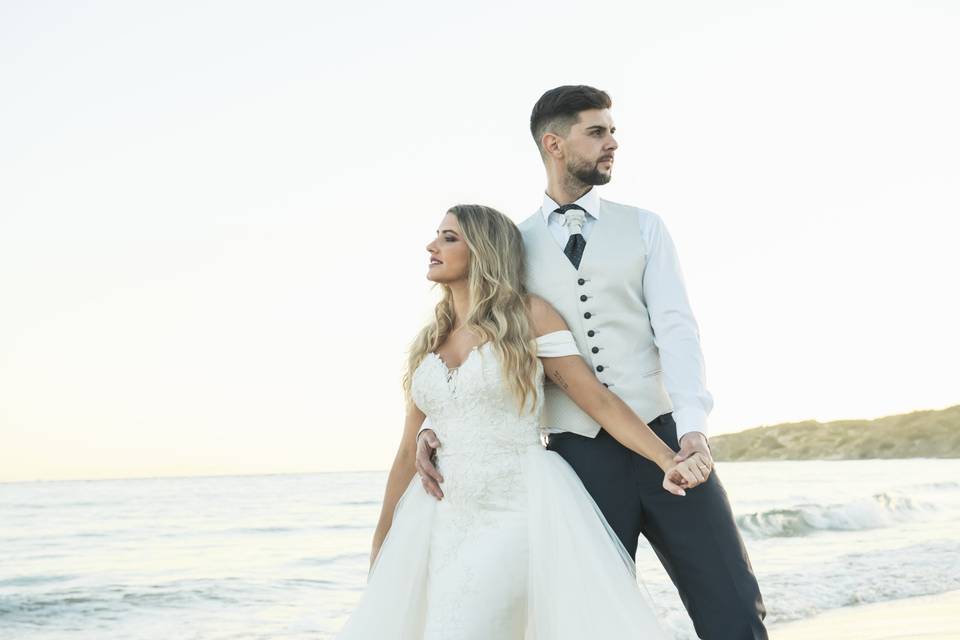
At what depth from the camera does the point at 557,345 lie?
3191mm

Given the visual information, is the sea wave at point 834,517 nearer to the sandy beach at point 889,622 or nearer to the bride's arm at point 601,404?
the sandy beach at point 889,622

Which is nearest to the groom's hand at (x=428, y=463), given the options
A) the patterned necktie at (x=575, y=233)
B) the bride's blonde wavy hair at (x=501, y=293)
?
the bride's blonde wavy hair at (x=501, y=293)

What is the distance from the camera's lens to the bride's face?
340 centimetres

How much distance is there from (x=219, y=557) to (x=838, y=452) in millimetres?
29974

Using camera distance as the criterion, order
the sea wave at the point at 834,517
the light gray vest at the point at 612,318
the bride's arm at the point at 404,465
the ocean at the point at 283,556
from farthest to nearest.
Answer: the sea wave at the point at 834,517 < the ocean at the point at 283,556 < the bride's arm at the point at 404,465 < the light gray vest at the point at 612,318

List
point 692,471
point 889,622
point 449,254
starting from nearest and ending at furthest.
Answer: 1. point 692,471
2. point 449,254
3. point 889,622

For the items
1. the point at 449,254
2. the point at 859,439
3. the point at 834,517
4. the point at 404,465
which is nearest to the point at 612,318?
the point at 449,254

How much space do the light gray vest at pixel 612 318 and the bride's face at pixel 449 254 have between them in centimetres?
31

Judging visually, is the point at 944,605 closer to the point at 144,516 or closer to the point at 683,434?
the point at 683,434

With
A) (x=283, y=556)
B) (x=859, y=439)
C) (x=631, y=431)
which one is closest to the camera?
(x=631, y=431)

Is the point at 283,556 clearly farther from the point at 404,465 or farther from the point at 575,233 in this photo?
the point at 575,233

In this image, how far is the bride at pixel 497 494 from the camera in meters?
3.04

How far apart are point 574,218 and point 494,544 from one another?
1021mm

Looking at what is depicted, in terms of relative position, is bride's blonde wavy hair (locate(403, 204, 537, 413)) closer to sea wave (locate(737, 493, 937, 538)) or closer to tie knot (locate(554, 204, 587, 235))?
tie knot (locate(554, 204, 587, 235))
